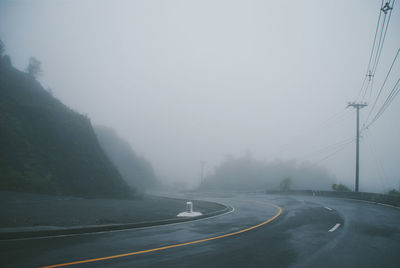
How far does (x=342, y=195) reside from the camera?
96.1ft

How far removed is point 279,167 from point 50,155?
11915 centimetres

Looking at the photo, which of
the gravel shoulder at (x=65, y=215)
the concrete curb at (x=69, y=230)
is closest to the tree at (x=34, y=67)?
the gravel shoulder at (x=65, y=215)

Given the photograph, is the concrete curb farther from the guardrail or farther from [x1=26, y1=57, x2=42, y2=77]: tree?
[x1=26, y1=57, x2=42, y2=77]: tree

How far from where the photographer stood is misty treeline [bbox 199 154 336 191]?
12581cm

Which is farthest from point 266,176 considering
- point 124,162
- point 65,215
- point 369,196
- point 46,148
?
point 65,215

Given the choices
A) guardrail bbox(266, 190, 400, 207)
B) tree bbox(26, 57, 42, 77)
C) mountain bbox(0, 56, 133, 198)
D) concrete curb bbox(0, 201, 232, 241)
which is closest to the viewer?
concrete curb bbox(0, 201, 232, 241)

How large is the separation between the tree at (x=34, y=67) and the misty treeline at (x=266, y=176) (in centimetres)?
8816

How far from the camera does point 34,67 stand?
5281 cm

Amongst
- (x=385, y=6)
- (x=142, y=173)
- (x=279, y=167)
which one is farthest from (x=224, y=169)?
(x=385, y=6)

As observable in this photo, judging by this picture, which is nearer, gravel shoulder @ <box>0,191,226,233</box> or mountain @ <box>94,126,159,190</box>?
gravel shoulder @ <box>0,191,226,233</box>

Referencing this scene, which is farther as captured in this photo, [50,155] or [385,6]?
[50,155]

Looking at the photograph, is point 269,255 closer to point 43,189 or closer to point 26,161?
point 43,189

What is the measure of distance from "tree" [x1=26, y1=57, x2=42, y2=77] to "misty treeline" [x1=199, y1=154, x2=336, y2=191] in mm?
88163

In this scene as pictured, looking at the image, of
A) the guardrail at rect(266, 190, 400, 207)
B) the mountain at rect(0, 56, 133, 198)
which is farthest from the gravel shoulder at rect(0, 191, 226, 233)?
the guardrail at rect(266, 190, 400, 207)
